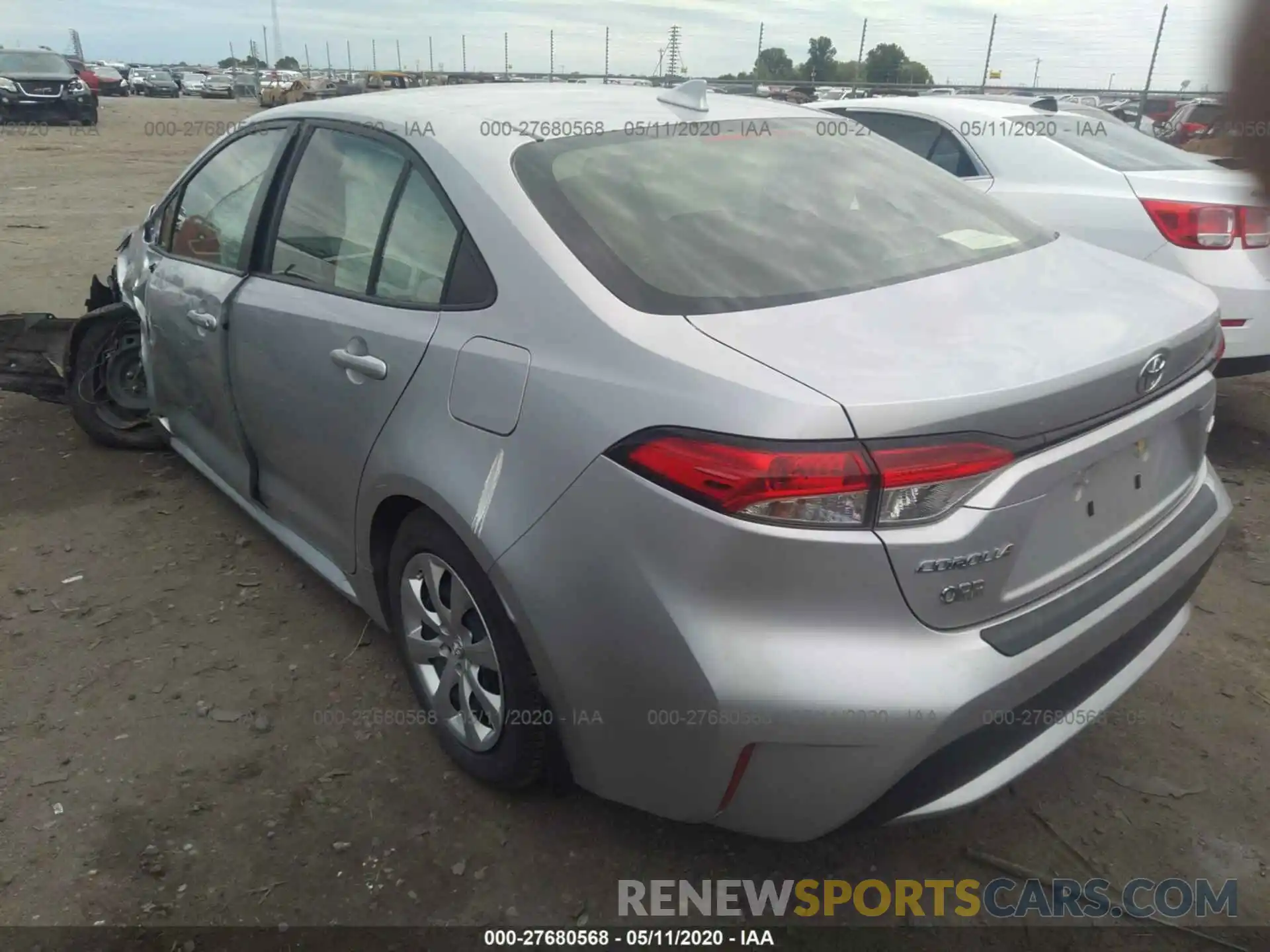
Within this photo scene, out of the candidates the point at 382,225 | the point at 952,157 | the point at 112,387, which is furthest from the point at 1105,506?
the point at 112,387

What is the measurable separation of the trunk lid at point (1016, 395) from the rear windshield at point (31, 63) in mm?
25335

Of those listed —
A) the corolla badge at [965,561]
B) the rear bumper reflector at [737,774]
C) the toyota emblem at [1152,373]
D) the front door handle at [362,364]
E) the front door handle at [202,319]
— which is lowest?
the rear bumper reflector at [737,774]

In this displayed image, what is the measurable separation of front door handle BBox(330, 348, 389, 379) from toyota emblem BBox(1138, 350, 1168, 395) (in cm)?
168

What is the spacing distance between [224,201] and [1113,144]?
4557 millimetres

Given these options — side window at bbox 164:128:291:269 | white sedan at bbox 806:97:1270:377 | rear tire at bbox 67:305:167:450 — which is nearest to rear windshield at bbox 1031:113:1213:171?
white sedan at bbox 806:97:1270:377

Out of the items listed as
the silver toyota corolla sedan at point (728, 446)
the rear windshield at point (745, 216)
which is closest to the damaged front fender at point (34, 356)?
the silver toyota corolla sedan at point (728, 446)

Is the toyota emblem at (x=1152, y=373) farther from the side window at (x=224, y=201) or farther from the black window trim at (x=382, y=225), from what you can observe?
the side window at (x=224, y=201)

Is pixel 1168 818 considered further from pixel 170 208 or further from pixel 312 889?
pixel 170 208

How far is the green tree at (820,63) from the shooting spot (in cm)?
2589

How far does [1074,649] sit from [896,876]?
73 centimetres

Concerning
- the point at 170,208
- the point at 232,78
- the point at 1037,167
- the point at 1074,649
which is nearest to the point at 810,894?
the point at 1074,649

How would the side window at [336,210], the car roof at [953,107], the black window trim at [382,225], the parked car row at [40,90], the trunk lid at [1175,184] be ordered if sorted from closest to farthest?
the black window trim at [382,225]
the side window at [336,210]
the trunk lid at [1175,184]
the car roof at [953,107]
the parked car row at [40,90]

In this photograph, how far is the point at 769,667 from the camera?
1.63m

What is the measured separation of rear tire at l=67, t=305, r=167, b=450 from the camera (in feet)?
14.5
